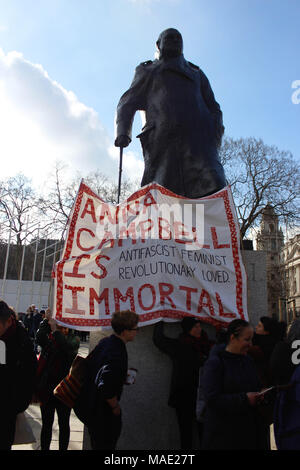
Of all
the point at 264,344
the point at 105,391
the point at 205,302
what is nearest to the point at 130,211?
the point at 205,302

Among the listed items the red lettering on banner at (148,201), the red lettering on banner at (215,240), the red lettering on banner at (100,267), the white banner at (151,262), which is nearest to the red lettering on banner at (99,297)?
the white banner at (151,262)

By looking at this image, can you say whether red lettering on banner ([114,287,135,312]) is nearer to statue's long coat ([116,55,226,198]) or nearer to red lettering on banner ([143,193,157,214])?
red lettering on banner ([143,193,157,214])

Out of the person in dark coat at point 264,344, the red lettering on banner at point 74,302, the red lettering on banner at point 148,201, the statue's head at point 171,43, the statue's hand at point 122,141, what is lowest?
the person in dark coat at point 264,344

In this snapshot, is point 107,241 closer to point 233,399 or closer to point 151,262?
point 151,262

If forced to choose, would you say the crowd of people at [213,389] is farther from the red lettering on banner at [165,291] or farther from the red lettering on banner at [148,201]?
the red lettering on banner at [148,201]

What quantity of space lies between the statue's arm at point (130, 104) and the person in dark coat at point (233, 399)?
145 inches

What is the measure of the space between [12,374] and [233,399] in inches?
55.2

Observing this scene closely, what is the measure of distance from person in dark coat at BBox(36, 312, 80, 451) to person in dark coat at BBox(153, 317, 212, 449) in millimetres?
1103

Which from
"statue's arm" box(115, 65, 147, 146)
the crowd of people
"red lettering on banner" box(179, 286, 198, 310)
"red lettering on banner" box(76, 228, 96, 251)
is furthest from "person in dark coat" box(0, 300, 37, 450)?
"statue's arm" box(115, 65, 147, 146)

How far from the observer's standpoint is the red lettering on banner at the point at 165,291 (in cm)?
399

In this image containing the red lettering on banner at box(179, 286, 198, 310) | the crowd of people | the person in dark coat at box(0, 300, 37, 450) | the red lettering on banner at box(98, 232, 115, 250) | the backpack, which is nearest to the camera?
the crowd of people

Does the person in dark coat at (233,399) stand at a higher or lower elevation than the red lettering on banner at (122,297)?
lower

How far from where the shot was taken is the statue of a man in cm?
525

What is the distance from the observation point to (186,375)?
3.58m
